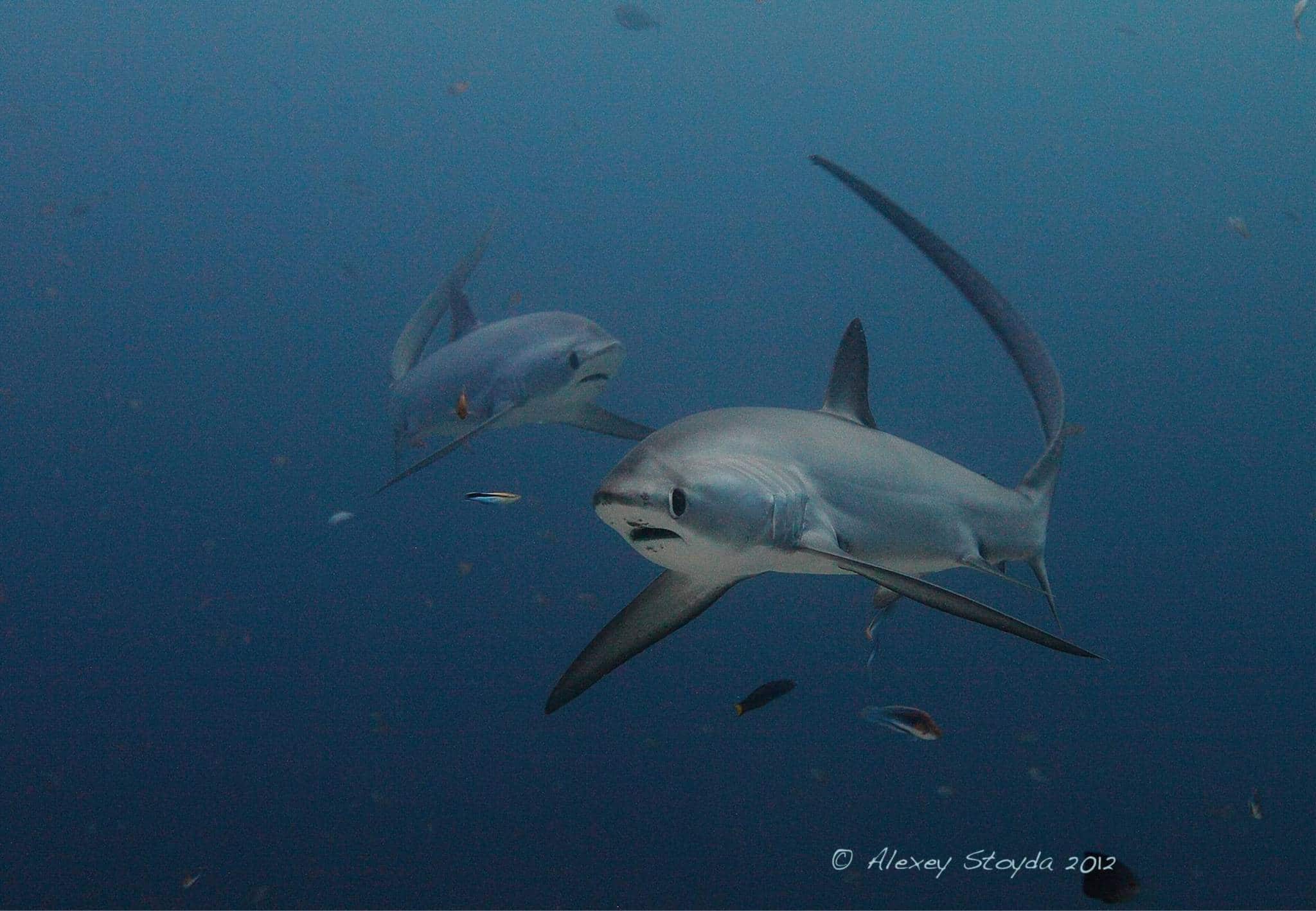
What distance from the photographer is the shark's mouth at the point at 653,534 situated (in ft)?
6.64

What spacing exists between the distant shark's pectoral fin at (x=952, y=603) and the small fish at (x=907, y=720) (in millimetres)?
2023

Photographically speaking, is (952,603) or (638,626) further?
(638,626)

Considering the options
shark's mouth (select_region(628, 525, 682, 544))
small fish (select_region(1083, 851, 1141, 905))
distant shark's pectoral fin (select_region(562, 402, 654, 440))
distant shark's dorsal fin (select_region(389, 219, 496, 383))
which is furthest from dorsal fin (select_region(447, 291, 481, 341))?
small fish (select_region(1083, 851, 1141, 905))

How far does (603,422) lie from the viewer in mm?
5066

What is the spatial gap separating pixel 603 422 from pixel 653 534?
3069 millimetres

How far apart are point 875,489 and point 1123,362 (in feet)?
40.1

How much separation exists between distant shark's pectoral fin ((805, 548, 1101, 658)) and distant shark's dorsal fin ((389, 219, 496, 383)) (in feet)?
11.7

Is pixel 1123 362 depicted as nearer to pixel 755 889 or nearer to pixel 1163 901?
pixel 1163 901

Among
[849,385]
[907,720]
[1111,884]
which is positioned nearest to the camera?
[849,385]

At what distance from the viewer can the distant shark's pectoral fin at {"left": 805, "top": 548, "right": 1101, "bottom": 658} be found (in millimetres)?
1831

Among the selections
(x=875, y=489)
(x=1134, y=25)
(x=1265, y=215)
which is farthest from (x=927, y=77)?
(x=875, y=489)

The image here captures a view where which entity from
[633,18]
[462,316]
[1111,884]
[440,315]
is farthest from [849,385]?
[633,18]

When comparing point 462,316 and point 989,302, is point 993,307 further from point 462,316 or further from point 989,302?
point 462,316

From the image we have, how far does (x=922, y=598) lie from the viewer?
81.5 inches
